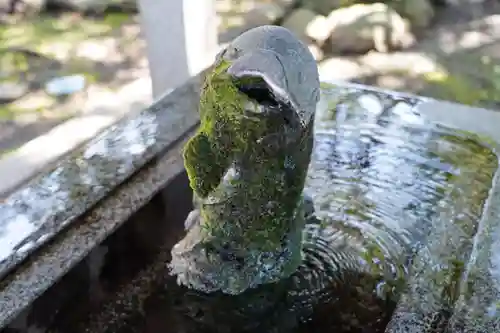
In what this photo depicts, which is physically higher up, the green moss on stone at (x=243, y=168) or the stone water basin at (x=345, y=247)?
the green moss on stone at (x=243, y=168)

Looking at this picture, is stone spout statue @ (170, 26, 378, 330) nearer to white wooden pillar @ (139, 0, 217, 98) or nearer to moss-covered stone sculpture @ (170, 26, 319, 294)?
moss-covered stone sculpture @ (170, 26, 319, 294)

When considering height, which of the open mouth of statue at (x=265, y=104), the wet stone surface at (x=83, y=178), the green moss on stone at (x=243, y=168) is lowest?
the wet stone surface at (x=83, y=178)

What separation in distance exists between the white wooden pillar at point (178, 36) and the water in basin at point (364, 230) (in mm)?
824

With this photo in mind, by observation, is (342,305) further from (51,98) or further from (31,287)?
(51,98)

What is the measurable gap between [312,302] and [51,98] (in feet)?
7.95

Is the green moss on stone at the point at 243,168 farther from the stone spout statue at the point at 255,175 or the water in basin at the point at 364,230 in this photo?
the water in basin at the point at 364,230

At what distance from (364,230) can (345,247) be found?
70 millimetres

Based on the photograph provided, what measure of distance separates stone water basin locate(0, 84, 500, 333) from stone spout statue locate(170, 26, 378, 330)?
1.7 inches

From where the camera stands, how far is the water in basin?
1.22 m

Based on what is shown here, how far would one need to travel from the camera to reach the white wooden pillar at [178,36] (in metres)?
2.43

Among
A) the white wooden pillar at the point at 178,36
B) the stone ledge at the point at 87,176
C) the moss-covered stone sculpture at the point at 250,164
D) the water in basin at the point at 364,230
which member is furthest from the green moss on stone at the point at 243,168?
the white wooden pillar at the point at 178,36

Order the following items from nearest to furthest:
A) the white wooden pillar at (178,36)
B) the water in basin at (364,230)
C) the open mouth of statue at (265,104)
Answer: the open mouth of statue at (265,104) < the water in basin at (364,230) < the white wooden pillar at (178,36)

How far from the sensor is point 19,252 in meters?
1.25

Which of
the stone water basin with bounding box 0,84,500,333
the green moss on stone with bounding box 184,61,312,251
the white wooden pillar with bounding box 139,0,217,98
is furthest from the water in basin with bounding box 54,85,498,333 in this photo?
the white wooden pillar with bounding box 139,0,217,98
